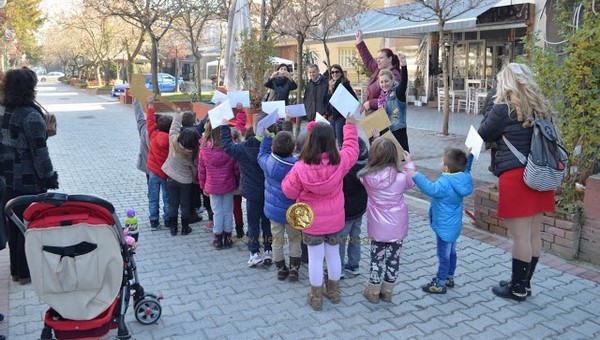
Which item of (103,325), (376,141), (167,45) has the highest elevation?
(167,45)

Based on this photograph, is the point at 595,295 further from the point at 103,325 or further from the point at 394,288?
the point at 103,325

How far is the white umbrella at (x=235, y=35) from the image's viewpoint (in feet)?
Answer: 44.7

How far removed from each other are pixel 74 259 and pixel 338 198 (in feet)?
→ 6.40

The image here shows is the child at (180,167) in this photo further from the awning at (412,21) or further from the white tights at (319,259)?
the awning at (412,21)

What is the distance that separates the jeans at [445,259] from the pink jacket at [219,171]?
216 cm

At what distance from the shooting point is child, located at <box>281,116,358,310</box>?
156 inches

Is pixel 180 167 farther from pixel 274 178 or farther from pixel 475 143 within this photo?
pixel 475 143

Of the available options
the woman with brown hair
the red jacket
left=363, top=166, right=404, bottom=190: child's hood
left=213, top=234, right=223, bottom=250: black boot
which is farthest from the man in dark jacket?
the woman with brown hair

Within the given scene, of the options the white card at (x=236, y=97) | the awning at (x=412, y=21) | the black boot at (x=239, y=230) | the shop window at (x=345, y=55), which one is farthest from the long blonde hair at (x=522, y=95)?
the shop window at (x=345, y=55)

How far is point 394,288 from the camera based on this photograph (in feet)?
15.0

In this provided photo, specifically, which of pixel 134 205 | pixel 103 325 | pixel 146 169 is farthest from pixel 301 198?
pixel 134 205

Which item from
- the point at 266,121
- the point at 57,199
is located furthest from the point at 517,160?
the point at 57,199

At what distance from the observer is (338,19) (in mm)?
15797

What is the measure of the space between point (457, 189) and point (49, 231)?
2945 mm
